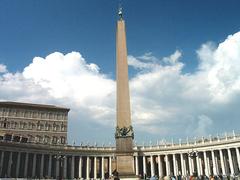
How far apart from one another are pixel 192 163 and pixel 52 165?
3137 cm

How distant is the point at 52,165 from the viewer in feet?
227

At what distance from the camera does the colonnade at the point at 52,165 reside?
61031mm

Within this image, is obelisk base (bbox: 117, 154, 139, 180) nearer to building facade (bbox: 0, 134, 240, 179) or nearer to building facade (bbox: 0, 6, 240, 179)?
building facade (bbox: 0, 134, 240, 179)

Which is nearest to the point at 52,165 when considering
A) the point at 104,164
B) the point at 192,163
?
the point at 104,164

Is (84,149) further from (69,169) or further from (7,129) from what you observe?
(7,129)

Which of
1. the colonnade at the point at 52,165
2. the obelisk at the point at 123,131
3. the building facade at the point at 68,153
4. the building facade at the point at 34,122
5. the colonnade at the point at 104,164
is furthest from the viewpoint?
the building facade at the point at 34,122

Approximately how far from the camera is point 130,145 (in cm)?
2511

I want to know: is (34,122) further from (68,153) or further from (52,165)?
(68,153)

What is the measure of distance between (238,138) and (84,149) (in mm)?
33277

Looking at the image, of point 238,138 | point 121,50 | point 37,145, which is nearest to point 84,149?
point 37,145

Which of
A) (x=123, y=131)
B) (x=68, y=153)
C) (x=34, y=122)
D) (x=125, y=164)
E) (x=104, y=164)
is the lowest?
(x=125, y=164)

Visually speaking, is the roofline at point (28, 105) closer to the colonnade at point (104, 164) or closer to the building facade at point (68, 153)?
the building facade at point (68, 153)

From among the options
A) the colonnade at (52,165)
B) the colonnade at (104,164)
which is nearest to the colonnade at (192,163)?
the colonnade at (104,164)

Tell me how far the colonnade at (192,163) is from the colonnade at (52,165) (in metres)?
9.63
